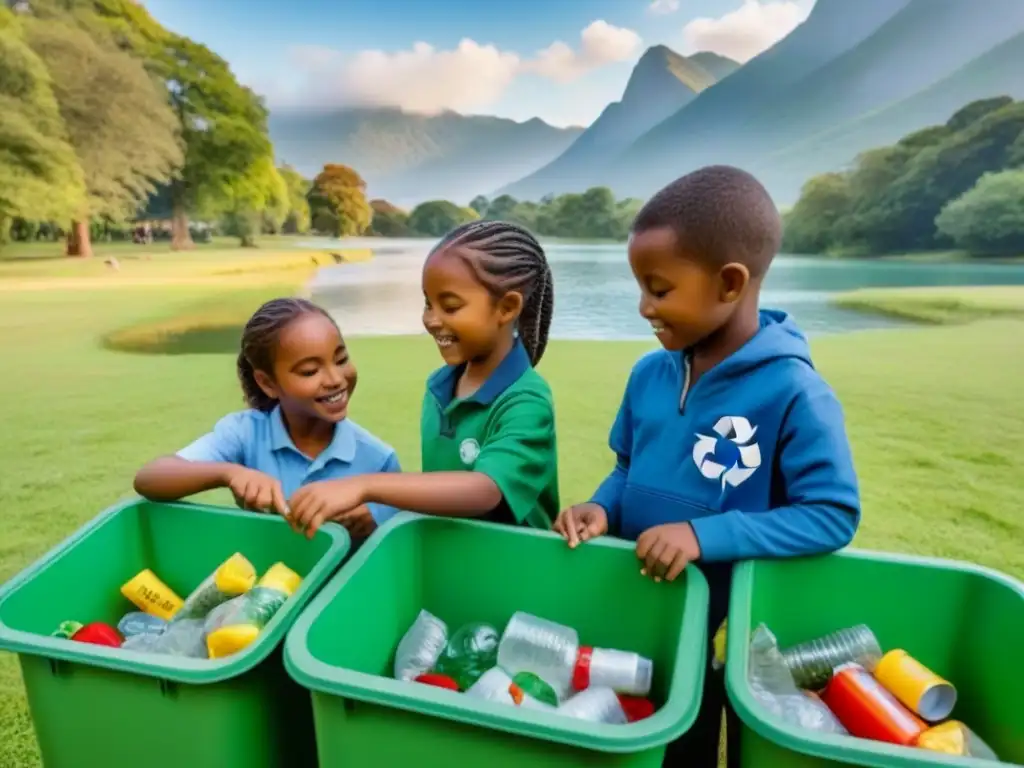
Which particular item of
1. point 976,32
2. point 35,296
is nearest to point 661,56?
point 976,32

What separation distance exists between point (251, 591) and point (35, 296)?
5327 mm

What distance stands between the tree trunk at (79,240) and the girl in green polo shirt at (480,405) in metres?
5.37

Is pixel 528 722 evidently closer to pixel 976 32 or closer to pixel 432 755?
pixel 432 755

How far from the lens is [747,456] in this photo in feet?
3.02

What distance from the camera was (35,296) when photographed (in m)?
5.12

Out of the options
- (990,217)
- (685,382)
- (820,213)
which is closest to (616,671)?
(685,382)

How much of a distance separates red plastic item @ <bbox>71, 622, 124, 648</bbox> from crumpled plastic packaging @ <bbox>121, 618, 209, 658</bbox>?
2cm

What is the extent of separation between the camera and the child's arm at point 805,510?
32.9 inches

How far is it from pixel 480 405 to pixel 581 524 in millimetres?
272

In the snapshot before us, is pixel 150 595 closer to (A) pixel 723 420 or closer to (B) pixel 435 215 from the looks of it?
(A) pixel 723 420

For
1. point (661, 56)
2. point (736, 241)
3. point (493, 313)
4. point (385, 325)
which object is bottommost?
point (385, 325)

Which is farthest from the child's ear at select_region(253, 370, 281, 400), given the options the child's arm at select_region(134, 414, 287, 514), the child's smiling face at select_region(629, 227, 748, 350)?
the child's smiling face at select_region(629, 227, 748, 350)

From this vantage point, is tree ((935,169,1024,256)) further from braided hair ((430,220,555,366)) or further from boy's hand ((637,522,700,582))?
boy's hand ((637,522,700,582))

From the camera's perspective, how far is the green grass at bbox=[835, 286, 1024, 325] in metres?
4.97
